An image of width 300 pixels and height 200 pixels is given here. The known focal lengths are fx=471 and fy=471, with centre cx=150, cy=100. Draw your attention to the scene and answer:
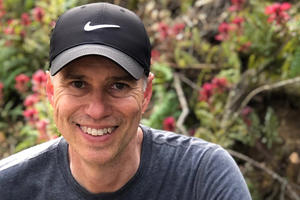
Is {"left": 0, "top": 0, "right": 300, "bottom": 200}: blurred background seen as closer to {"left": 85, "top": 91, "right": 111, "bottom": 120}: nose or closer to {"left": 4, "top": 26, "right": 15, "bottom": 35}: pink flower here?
{"left": 4, "top": 26, "right": 15, "bottom": 35}: pink flower

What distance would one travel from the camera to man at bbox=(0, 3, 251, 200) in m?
2.04

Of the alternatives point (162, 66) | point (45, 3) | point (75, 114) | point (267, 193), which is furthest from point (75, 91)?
point (45, 3)

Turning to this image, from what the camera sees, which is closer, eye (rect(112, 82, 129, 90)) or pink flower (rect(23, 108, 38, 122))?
eye (rect(112, 82, 129, 90))

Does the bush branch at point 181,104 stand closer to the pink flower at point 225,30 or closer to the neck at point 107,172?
the pink flower at point 225,30

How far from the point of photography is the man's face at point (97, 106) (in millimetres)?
2029

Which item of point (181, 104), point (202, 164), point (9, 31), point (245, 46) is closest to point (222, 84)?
point (181, 104)

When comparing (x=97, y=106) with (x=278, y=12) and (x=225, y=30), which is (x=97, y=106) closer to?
(x=278, y=12)

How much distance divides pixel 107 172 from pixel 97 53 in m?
0.63

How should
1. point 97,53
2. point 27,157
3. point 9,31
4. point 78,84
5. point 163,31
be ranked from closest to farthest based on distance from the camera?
point 97,53, point 78,84, point 27,157, point 163,31, point 9,31

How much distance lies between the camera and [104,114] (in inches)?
81.0

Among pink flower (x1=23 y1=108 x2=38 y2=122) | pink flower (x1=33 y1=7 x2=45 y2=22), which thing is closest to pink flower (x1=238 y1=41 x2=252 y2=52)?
pink flower (x1=23 y1=108 x2=38 y2=122)

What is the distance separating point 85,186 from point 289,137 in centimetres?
276

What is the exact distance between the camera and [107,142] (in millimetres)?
2143

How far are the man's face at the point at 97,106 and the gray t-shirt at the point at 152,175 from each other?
7.0 inches
